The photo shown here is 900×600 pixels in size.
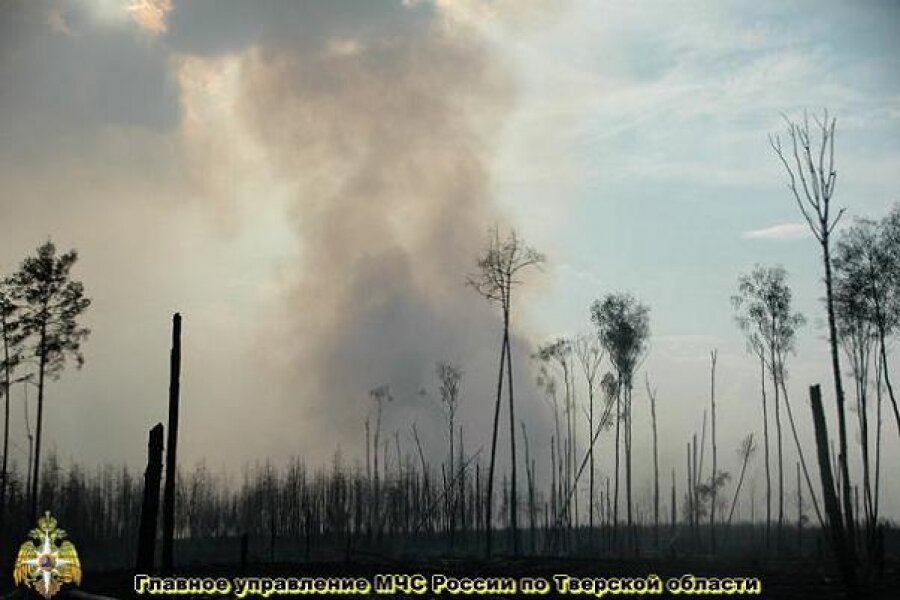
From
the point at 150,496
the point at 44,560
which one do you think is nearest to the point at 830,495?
the point at 150,496

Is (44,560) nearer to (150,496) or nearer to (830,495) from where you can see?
(150,496)

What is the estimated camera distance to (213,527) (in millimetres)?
73500

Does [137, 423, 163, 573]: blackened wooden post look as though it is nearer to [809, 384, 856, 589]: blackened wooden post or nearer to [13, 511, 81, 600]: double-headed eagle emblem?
[13, 511, 81, 600]: double-headed eagle emblem

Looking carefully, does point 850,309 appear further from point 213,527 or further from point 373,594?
point 213,527

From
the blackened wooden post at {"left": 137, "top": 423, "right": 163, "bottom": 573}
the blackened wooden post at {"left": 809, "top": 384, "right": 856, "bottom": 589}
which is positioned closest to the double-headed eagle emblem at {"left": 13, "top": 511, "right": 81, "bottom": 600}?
the blackened wooden post at {"left": 137, "top": 423, "right": 163, "bottom": 573}

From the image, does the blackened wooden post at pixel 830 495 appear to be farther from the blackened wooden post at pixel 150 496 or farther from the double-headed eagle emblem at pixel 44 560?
the double-headed eagle emblem at pixel 44 560

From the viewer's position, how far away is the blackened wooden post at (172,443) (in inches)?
799

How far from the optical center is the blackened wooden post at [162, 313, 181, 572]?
2029cm

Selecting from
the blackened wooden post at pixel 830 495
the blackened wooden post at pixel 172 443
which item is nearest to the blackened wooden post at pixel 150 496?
the blackened wooden post at pixel 172 443

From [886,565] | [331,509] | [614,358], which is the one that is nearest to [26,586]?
[886,565]

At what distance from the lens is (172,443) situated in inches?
824

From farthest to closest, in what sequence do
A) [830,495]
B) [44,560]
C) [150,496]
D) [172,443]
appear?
[172,443], [150,496], [44,560], [830,495]

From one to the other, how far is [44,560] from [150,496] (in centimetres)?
230

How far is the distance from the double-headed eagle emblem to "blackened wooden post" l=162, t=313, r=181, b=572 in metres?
2.29
